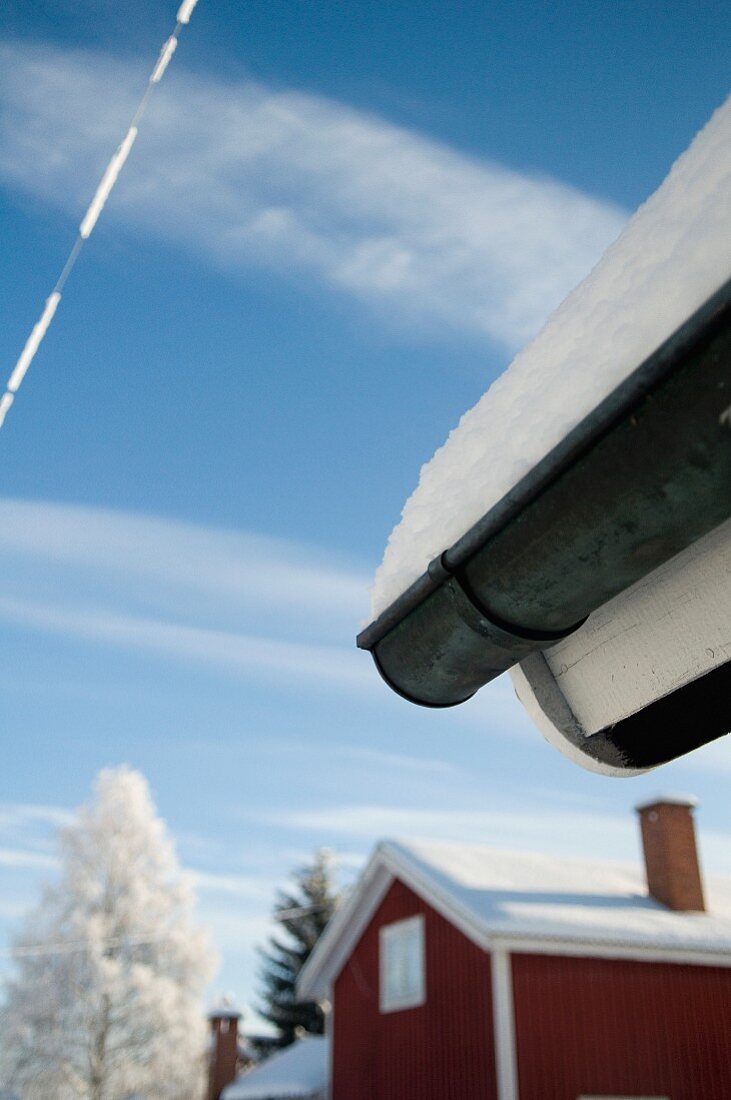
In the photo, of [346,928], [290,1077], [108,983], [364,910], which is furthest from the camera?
[108,983]

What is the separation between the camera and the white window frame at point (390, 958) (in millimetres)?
12430

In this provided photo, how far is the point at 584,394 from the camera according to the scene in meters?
1.05

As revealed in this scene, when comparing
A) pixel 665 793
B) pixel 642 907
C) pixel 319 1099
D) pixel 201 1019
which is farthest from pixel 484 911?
pixel 201 1019

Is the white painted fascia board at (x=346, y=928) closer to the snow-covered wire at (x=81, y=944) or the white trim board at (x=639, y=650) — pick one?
the snow-covered wire at (x=81, y=944)

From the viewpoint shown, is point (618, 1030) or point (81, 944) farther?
point (81, 944)

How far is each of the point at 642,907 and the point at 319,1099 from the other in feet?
28.7

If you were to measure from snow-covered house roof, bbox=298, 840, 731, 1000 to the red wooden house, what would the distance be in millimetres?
30

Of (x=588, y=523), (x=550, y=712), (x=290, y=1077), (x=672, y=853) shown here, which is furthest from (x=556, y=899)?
(x=588, y=523)

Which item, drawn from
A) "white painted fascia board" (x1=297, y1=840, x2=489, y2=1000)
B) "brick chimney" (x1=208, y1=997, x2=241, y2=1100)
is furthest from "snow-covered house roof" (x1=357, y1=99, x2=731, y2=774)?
"brick chimney" (x1=208, y1=997, x2=241, y2=1100)

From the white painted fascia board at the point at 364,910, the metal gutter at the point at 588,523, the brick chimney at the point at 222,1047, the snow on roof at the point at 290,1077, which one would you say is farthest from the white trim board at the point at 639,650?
the brick chimney at the point at 222,1047

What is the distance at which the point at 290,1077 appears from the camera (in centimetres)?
1808

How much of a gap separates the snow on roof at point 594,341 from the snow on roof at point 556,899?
10405 millimetres

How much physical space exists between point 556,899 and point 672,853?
2378 millimetres

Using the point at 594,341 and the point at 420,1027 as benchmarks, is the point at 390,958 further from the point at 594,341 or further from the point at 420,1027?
the point at 594,341
